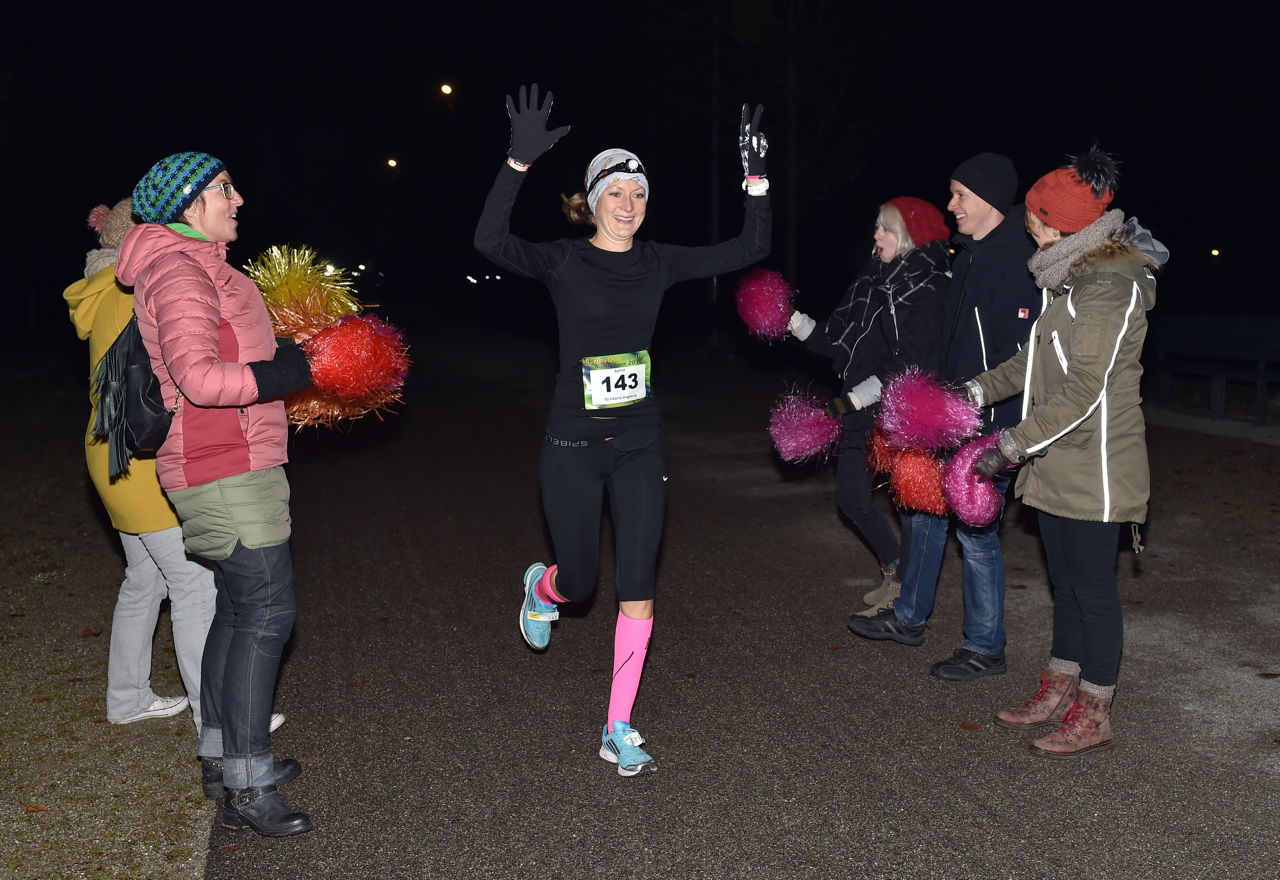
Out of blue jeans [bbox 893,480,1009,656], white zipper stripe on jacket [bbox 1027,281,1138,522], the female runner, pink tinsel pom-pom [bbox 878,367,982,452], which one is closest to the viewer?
white zipper stripe on jacket [bbox 1027,281,1138,522]

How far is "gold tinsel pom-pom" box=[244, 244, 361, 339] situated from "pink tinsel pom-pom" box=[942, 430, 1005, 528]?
7.88 ft

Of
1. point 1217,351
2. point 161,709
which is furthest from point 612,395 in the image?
point 1217,351

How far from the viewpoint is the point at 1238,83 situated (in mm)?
37531

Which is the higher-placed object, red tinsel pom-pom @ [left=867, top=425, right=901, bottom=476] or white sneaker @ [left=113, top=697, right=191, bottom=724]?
red tinsel pom-pom @ [left=867, top=425, right=901, bottom=476]

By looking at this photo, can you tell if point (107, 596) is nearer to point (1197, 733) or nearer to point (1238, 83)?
point (1197, 733)

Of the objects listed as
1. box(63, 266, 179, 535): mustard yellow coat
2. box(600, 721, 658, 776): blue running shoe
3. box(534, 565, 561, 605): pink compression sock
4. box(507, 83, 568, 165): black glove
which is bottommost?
box(600, 721, 658, 776): blue running shoe

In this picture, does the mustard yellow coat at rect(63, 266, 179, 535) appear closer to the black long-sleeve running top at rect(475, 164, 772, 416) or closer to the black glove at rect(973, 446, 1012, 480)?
the black long-sleeve running top at rect(475, 164, 772, 416)

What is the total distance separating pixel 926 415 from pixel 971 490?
368 mm

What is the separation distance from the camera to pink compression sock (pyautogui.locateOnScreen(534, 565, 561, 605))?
4883mm

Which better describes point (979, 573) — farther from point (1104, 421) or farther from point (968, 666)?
point (1104, 421)

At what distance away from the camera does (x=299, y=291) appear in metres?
4.07

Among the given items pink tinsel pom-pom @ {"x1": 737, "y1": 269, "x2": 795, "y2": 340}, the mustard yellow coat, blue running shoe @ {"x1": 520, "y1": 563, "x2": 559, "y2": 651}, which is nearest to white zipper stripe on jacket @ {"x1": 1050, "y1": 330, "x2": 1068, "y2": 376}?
pink tinsel pom-pom @ {"x1": 737, "y1": 269, "x2": 795, "y2": 340}

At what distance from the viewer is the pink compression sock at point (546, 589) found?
4.88m

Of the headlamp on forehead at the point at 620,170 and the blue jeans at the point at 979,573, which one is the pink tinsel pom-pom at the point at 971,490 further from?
the headlamp on forehead at the point at 620,170
